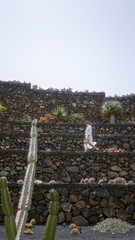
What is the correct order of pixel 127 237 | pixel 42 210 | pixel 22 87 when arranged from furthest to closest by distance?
pixel 22 87 → pixel 42 210 → pixel 127 237

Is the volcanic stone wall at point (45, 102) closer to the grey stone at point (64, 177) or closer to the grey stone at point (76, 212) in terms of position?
the grey stone at point (64, 177)

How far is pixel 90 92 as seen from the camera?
1934 centimetres

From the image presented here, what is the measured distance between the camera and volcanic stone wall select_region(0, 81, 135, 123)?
17859 millimetres

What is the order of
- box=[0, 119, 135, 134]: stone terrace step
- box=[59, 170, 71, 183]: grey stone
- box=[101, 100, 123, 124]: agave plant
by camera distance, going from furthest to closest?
1. box=[101, 100, 123, 124]: agave plant
2. box=[0, 119, 135, 134]: stone terrace step
3. box=[59, 170, 71, 183]: grey stone

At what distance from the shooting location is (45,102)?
60.6 feet

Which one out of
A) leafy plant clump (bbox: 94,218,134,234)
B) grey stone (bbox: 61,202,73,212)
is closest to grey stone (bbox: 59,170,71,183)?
grey stone (bbox: 61,202,73,212)

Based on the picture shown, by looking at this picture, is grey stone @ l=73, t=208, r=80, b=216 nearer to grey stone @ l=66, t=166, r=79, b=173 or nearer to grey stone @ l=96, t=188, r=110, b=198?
grey stone @ l=96, t=188, r=110, b=198

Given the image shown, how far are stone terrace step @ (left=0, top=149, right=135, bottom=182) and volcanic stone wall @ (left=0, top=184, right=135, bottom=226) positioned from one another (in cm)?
185

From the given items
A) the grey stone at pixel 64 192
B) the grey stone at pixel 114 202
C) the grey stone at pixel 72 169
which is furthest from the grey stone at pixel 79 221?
the grey stone at pixel 72 169

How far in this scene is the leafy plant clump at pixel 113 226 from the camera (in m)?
5.94

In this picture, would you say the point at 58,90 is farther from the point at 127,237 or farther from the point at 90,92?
the point at 127,237

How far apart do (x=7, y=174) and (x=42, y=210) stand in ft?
8.74

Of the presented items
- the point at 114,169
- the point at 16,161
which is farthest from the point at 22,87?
the point at 114,169

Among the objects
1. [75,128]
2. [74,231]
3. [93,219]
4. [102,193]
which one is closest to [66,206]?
[93,219]
